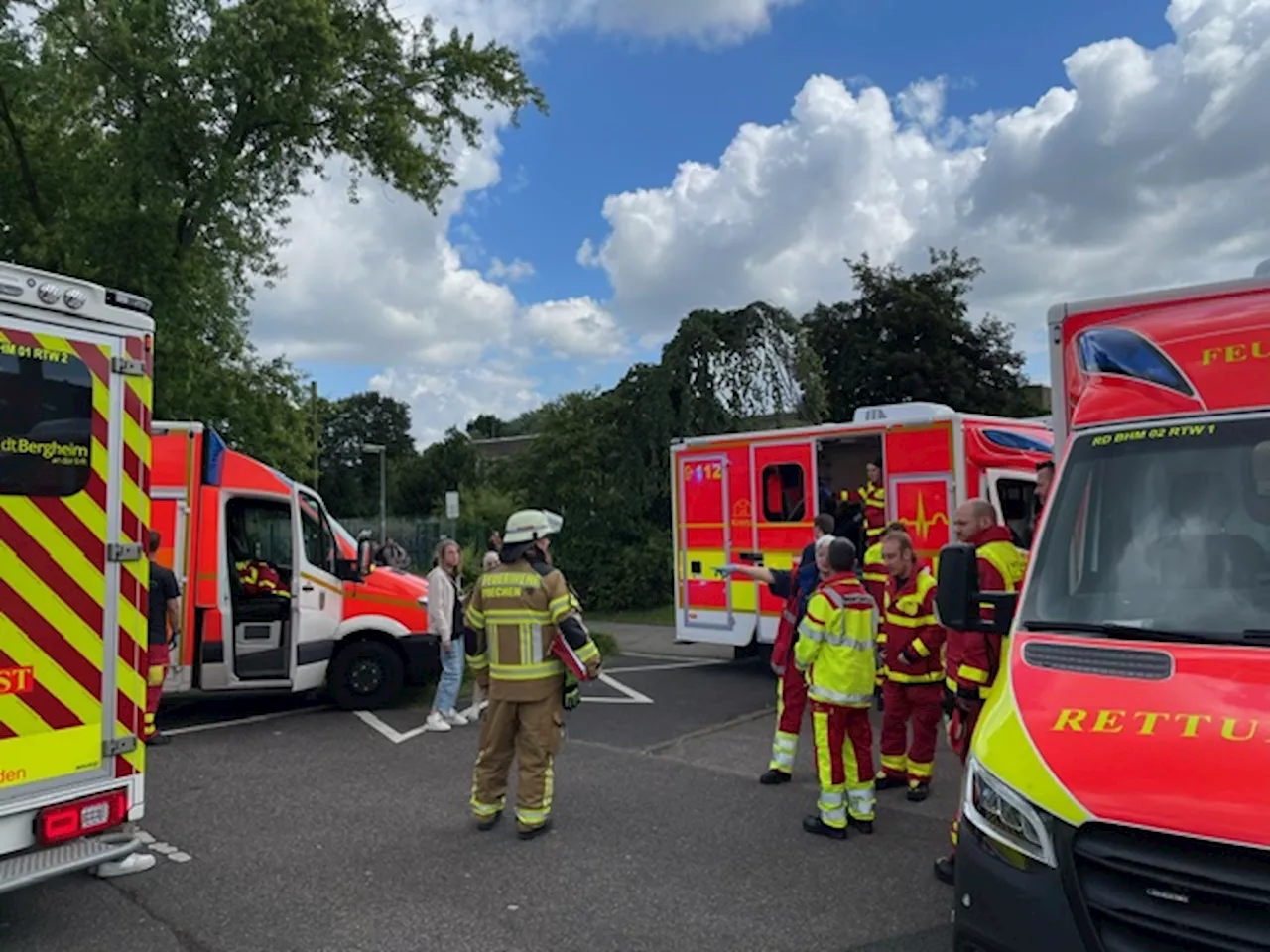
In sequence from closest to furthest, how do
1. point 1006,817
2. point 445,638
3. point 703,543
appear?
1. point 1006,817
2. point 445,638
3. point 703,543

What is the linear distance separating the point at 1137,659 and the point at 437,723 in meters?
6.67

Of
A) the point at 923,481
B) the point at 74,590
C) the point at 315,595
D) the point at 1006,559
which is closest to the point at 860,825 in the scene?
the point at 1006,559

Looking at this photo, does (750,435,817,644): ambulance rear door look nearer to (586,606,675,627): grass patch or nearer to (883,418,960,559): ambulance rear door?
(883,418,960,559): ambulance rear door

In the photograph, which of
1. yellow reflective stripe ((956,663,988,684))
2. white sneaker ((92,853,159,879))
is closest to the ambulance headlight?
yellow reflective stripe ((956,663,988,684))

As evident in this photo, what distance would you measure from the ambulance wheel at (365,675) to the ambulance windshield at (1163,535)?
732 cm

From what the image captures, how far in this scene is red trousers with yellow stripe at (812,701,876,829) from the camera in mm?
5812

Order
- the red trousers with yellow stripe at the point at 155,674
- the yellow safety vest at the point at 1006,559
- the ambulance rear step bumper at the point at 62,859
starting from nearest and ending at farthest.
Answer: the ambulance rear step bumper at the point at 62,859
the yellow safety vest at the point at 1006,559
the red trousers with yellow stripe at the point at 155,674

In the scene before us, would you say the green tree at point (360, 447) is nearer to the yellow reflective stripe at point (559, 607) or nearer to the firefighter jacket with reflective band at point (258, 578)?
the firefighter jacket with reflective band at point (258, 578)

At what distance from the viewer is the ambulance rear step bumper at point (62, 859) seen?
4168 mm

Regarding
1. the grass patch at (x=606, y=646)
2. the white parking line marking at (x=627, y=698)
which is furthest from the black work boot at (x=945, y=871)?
the grass patch at (x=606, y=646)

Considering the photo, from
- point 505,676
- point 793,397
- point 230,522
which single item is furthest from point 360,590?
point 793,397

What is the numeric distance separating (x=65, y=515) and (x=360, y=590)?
17.8 ft

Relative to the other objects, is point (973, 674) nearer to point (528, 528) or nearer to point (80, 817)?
point (528, 528)

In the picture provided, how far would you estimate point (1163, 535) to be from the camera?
366cm
